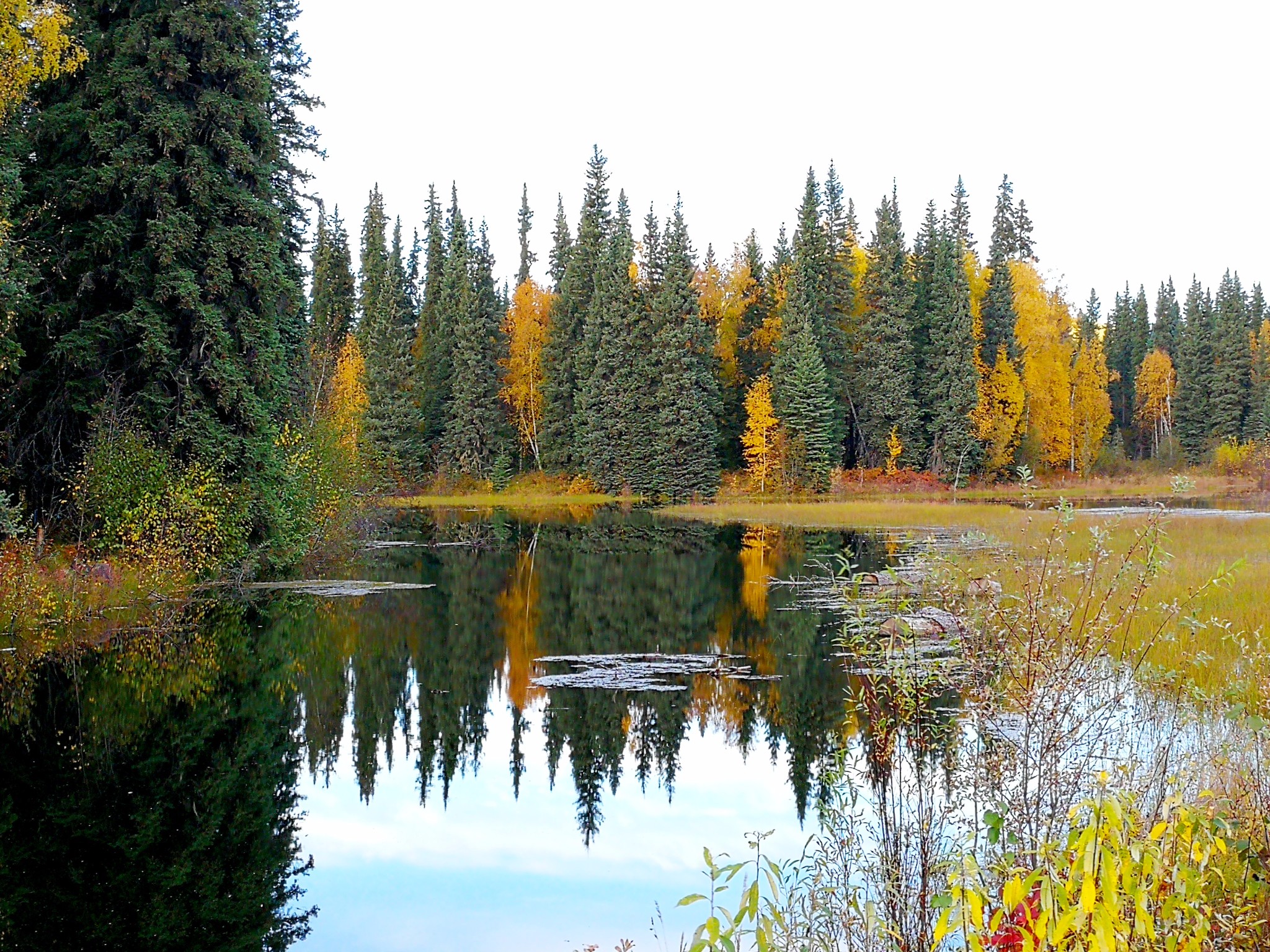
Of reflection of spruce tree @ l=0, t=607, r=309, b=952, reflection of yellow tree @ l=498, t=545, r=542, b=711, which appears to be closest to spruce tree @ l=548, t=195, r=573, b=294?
reflection of yellow tree @ l=498, t=545, r=542, b=711

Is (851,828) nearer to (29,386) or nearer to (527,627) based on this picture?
(527,627)

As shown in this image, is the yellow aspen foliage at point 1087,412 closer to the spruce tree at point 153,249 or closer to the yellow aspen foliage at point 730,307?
the yellow aspen foliage at point 730,307

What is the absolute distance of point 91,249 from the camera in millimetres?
19203

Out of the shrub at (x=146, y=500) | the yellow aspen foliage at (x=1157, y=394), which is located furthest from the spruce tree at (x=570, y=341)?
the yellow aspen foliage at (x=1157, y=394)

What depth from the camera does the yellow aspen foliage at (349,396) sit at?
96.0 feet

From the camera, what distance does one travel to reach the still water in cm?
792

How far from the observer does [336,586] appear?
22.5m

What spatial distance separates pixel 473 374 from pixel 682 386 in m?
12.5

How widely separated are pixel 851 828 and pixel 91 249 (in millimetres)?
17560

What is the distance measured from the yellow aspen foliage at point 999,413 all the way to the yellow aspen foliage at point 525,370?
24008 millimetres

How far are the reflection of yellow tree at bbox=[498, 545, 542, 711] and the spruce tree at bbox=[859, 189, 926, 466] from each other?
3411 centimetres

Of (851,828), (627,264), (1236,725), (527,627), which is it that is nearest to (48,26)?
(527,627)

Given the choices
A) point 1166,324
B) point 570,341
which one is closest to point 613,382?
point 570,341

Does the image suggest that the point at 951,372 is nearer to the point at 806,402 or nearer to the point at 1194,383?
the point at 806,402
